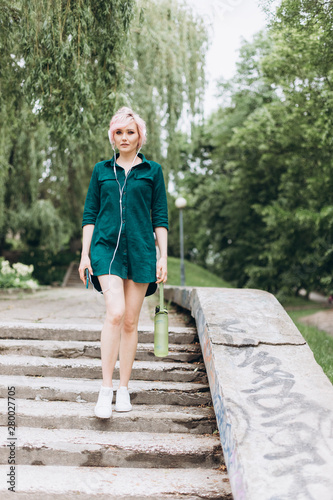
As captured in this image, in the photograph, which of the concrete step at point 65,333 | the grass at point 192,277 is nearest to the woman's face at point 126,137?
Answer: the concrete step at point 65,333

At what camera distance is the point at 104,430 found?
2.81 m

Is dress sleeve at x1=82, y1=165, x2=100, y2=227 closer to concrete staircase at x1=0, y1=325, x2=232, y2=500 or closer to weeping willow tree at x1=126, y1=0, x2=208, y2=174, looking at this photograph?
concrete staircase at x1=0, y1=325, x2=232, y2=500

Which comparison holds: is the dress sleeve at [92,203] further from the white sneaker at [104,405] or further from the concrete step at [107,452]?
the concrete step at [107,452]

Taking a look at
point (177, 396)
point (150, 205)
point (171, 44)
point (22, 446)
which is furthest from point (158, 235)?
point (171, 44)

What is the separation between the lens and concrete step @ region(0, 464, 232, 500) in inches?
89.0

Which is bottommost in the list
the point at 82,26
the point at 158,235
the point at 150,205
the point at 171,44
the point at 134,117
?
the point at 158,235

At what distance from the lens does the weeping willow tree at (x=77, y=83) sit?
18.7ft

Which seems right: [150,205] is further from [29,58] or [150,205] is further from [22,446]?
[29,58]

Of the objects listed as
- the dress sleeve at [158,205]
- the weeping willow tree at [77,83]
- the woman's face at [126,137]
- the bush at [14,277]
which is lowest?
the bush at [14,277]

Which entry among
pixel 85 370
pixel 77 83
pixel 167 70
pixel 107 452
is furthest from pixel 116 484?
pixel 167 70

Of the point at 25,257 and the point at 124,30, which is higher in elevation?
the point at 124,30

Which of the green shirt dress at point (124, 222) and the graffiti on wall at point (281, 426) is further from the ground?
the green shirt dress at point (124, 222)

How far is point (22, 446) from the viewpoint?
2.56 metres

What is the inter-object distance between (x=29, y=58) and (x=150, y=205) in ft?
12.7
